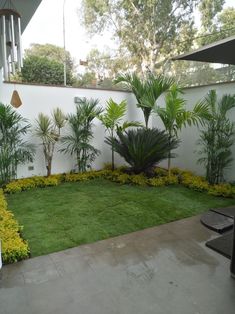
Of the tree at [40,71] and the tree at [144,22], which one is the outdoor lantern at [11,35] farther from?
the tree at [144,22]

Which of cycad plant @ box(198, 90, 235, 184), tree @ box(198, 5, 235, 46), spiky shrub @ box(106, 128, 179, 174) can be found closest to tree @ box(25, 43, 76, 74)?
tree @ box(198, 5, 235, 46)

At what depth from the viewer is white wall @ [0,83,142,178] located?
17.8 ft

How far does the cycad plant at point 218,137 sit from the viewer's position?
4.82m

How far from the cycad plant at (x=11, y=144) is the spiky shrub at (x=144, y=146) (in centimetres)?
205

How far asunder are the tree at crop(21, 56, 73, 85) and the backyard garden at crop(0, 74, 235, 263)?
29.9 feet

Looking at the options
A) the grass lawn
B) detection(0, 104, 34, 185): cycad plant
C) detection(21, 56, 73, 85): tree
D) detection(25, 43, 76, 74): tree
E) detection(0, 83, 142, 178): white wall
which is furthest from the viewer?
detection(25, 43, 76, 74): tree

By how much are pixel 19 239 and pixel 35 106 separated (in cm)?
349

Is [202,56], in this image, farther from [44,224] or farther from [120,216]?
[44,224]

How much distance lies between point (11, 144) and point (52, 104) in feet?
4.54

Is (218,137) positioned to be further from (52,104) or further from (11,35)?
(11,35)

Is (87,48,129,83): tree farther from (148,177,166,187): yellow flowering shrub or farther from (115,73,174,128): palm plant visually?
(148,177,166,187): yellow flowering shrub

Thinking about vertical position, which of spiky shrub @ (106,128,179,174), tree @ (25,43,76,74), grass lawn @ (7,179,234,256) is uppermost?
tree @ (25,43,76,74)

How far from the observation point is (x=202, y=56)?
7.65 feet

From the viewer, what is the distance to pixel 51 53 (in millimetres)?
18781
